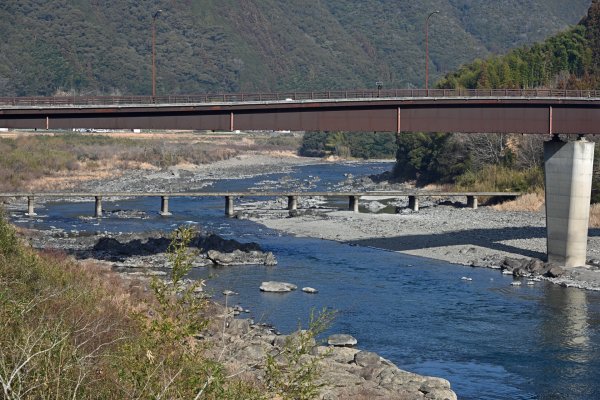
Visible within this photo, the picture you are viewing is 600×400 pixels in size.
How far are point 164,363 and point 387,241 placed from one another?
53.8 metres

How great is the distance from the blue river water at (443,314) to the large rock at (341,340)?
0.57m

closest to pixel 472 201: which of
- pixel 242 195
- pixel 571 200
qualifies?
pixel 242 195

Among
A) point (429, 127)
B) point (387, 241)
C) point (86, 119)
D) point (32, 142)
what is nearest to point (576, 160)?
point (429, 127)

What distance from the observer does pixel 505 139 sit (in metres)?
112

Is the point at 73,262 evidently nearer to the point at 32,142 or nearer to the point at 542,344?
the point at 542,344

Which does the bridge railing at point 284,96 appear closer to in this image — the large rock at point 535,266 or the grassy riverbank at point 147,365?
the large rock at point 535,266

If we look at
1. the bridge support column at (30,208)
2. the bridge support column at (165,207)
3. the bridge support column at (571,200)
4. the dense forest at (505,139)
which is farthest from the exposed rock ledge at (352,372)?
the dense forest at (505,139)

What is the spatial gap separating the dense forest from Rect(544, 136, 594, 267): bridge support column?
74.1 ft

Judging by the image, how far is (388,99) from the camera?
197 ft

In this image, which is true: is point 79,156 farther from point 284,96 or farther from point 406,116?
point 406,116

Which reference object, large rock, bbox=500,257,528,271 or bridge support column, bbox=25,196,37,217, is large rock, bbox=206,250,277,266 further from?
bridge support column, bbox=25,196,37,217

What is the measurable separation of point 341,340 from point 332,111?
2202 cm

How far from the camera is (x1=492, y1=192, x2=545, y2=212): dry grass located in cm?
8838

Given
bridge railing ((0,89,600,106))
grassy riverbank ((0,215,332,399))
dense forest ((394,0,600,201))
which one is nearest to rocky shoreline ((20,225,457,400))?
grassy riverbank ((0,215,332,399))
